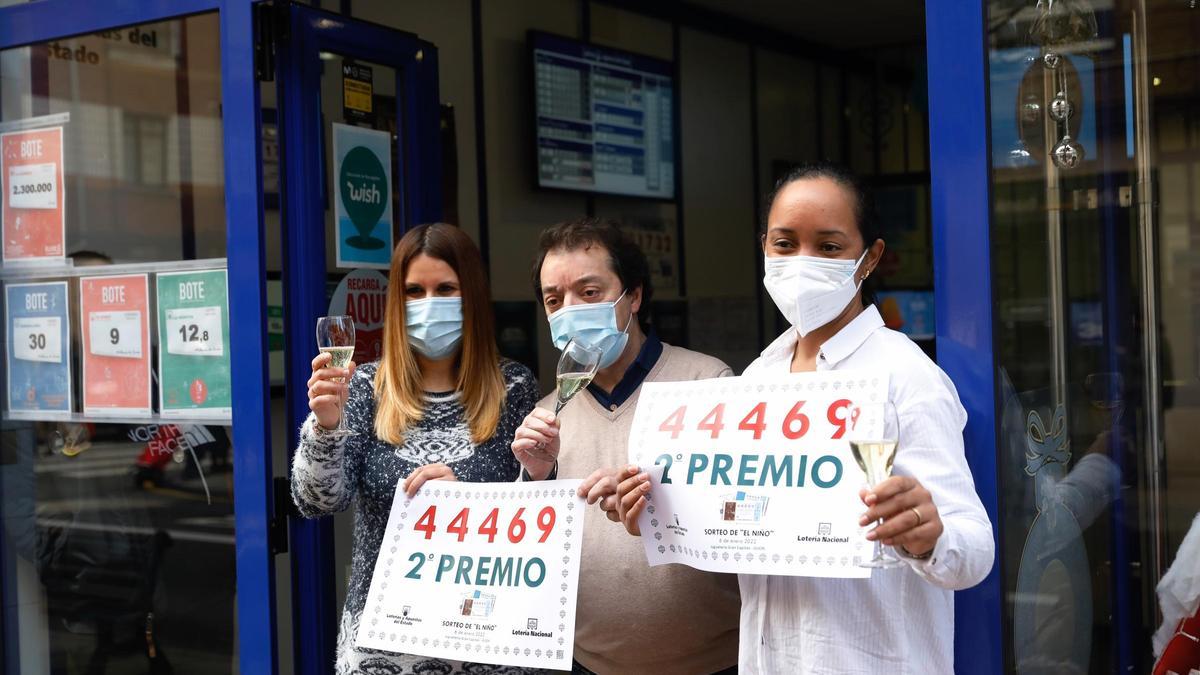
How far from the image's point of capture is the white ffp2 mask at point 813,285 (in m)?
1.91

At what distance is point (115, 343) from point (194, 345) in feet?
1.08

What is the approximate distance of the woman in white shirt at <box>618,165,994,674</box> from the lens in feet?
5.70

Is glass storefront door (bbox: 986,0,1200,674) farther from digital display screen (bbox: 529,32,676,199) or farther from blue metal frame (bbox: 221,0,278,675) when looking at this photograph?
digital display screen (bbox: 529,32,676,199)

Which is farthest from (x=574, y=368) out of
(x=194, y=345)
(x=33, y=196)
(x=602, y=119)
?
(x=602, y=119)

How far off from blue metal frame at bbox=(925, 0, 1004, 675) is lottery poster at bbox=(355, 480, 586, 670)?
2.45ft

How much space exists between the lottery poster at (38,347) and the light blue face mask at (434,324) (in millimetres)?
1490

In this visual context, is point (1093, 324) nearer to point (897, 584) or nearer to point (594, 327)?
point (897, 584)

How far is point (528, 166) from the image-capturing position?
5.27 meters

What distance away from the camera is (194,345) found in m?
3.24

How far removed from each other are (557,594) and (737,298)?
15.1 ft

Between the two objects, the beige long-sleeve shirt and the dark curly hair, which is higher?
the dark curly hair

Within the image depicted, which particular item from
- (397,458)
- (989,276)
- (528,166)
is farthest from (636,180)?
(989,276)

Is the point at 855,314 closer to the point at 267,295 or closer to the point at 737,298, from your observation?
the point at 267,295

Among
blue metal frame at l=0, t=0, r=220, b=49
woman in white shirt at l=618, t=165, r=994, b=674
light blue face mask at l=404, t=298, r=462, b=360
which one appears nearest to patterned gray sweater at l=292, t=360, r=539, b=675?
light blue face mask at l=404, t=298, r=462, b=360
